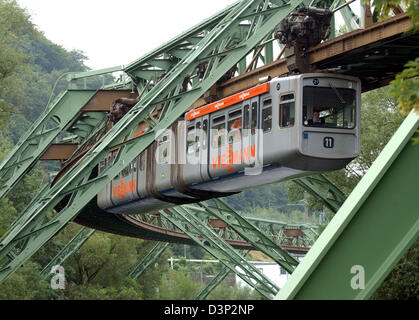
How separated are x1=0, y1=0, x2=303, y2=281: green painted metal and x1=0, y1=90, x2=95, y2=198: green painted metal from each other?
8.43m

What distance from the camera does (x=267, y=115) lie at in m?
19.6

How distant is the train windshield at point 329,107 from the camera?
18.8 metres

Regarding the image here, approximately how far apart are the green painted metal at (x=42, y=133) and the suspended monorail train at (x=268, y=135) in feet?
23.2

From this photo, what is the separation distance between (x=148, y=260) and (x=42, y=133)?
28.6 metres

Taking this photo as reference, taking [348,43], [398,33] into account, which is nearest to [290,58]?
[348,43]

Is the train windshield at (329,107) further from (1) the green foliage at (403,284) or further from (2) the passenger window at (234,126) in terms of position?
(1) the green foliage at (403,284)

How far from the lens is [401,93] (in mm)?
7613

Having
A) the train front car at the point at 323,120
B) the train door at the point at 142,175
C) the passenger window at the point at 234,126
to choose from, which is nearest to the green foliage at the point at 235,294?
the train door at the point at 142,175

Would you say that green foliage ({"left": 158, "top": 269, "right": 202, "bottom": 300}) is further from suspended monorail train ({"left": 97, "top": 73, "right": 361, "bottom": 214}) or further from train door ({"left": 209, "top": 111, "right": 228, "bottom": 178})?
train door ({"left": 209, "top": 111, "right": 228, "bottom": 178})

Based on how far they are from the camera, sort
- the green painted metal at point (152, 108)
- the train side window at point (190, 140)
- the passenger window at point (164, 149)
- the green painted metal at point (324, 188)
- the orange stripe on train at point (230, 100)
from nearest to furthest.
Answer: the orange stripe on train at point (230, 100) < the green painted metal at point (152, 108) < the train side window at point (190, 140) < the passenger window at point (164, 149) < the green painted metal at point (324, 188)

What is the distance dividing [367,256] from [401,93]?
5.00 feet

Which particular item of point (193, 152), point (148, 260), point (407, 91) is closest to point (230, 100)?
point (193, 152)

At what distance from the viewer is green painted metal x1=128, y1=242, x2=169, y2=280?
57562mm

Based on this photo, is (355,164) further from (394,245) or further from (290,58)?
(394,245)
